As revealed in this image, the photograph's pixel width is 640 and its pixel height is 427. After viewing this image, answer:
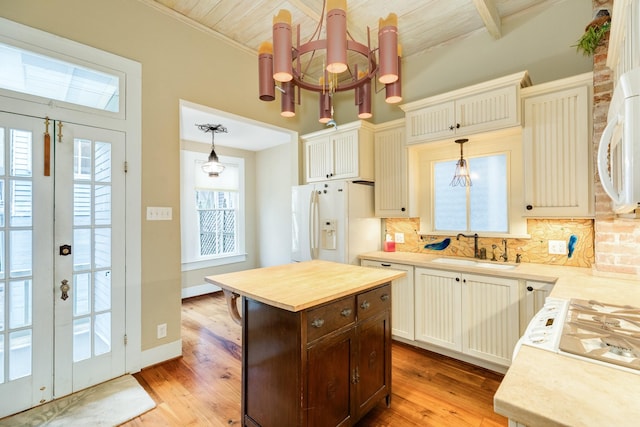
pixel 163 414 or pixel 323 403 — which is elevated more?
pixel 323 403

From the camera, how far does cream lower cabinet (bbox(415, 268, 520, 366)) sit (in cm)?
238

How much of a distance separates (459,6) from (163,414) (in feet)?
13.2

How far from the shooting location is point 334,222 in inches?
130

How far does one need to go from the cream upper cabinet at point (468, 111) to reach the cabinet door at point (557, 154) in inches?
6.6

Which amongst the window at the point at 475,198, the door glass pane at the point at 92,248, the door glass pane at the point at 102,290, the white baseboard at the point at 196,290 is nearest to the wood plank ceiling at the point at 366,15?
the window at the point at 475,198

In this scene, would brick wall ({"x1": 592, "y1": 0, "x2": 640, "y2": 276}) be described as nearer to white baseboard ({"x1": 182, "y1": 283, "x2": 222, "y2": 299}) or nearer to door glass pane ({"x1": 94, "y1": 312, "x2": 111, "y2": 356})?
door glass pane ({"x1": 94, "y1": 312, "x2": 111, "y2": 356})

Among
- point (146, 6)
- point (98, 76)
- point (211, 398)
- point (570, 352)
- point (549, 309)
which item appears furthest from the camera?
point (146, 6)

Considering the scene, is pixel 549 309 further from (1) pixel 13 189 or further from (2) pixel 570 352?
(1) pixel 13 189

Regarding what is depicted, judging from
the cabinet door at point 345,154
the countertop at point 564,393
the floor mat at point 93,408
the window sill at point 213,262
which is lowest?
the floor mat at point 93,408

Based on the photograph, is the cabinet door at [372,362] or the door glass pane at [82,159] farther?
the door glass pane at [82,159]

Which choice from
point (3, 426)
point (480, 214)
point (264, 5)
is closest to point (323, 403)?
point (3, 426)

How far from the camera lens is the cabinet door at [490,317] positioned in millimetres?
2352

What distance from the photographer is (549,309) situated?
1.33 metres

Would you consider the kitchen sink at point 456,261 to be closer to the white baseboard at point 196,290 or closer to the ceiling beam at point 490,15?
the ceiling beam at point 490,15
